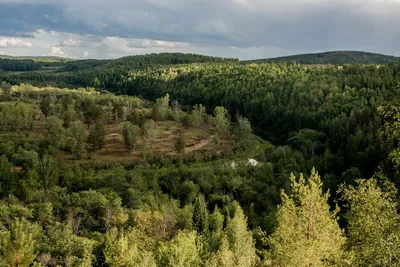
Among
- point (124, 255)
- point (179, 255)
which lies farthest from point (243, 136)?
point (179, 255)

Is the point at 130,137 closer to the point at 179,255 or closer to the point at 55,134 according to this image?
the point at 55,134

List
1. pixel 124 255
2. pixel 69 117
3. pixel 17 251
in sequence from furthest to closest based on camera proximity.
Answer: pixel 69 117 < pixel 17 251 < pixel 124 255

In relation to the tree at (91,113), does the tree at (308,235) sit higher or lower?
higher

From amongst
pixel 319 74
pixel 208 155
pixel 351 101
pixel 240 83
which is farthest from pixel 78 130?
pixel 319 74

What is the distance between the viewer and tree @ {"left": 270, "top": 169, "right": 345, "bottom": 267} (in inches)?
691

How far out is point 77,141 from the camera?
9762 centimetres

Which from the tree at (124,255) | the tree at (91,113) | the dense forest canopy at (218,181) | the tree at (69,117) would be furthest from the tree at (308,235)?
the tree at (91,113)

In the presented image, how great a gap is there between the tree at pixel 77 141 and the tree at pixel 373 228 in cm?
8580

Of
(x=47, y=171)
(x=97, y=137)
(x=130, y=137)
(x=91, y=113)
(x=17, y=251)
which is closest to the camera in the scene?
(x=17, y=251)

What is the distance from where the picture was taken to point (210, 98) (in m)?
186

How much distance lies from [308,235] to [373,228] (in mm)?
3093

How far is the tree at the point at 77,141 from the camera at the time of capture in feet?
318

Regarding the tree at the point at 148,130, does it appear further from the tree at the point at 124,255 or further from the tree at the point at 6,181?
the tree at the point at 124,255

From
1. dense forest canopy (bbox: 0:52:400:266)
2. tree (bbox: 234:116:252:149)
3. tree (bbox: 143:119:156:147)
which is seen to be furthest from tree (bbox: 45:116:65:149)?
tree (bbox: 234:116:252:149)
